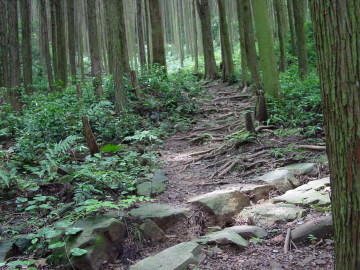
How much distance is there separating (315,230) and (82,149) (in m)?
4.27

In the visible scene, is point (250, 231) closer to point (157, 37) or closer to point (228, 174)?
point (228, 174)

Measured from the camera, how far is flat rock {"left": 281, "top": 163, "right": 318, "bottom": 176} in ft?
15.3

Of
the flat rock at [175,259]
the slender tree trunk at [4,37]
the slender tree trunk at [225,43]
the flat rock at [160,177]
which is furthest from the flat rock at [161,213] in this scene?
A: the slender tree trunk at [4,37]

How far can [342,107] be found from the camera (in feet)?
5.57

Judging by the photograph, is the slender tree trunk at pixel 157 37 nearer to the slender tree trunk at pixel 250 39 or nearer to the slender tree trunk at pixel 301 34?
the slender tree trunk at pixel 250 39

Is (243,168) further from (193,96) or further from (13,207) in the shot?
(193,96)

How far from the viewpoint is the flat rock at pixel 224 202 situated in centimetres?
385

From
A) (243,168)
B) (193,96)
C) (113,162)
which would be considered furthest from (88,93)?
(243,168)

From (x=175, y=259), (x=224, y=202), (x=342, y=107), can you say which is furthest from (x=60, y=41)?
(x=342, y=107)

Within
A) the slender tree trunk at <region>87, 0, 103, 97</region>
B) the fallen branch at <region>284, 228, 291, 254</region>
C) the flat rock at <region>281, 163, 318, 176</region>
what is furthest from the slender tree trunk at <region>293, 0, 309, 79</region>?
the fallen branch at <region>284, 228, 291, 254</region>

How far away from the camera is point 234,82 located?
46.3 ft

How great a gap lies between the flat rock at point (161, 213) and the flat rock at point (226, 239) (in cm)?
52

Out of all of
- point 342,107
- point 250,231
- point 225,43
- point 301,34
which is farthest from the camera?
point 225,43

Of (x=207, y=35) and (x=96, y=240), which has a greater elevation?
(x=207, y=35)
